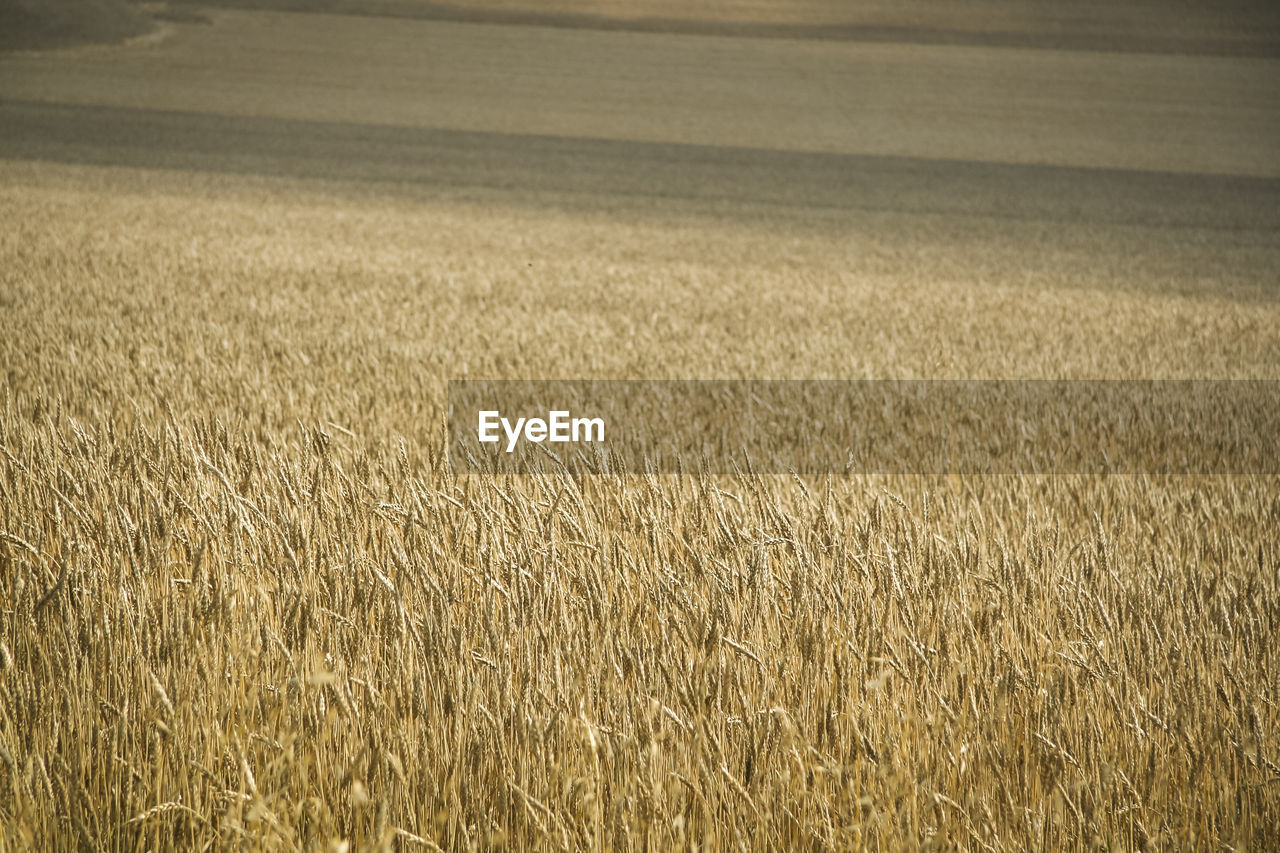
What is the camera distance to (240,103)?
106 feet

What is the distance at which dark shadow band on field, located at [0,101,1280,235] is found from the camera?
2186 cm

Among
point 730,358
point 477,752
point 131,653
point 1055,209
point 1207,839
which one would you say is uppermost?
point 1055,209

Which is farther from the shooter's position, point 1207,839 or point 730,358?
point 730,358

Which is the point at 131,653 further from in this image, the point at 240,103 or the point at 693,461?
the point at 240,103

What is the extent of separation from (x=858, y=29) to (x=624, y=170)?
32.8m

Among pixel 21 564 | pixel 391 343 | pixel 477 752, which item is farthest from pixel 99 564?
pixel 391 343

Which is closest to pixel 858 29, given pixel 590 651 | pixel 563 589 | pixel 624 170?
pixel 624 170

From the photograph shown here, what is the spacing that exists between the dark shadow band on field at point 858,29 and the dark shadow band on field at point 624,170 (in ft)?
79.1

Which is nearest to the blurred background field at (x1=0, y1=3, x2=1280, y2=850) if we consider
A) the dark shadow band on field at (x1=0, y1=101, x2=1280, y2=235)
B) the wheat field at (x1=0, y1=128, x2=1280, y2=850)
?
the wheat field at (x1=0, y1=128, x2=1280, y2=850)

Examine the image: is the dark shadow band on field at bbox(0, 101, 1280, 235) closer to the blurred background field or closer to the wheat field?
the blurred background field

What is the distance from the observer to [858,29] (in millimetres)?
53031

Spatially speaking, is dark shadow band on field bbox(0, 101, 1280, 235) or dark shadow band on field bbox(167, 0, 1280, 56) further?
dark shadow band on field bbox(167, 0, 1280, 56)

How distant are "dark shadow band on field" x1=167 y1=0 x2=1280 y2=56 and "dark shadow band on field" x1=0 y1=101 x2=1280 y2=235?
79.1 ft

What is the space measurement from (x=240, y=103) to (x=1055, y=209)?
25300mm
